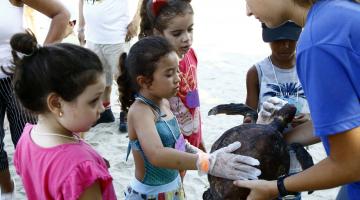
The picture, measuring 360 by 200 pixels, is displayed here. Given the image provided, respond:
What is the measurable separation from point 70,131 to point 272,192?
80 cm

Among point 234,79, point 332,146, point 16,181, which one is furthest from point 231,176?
point 234,79

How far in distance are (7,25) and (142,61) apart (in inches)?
38.7

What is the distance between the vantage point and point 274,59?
7.66 ft

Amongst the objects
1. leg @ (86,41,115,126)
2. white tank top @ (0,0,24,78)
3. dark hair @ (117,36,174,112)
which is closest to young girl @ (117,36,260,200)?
dark hair @ (117,36,174,112)

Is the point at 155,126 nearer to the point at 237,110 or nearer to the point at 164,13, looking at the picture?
the point at 237,110

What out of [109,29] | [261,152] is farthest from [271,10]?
[109,29]

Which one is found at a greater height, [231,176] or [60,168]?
[60,168]

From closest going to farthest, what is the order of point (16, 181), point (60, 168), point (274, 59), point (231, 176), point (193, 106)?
point (60, 168)
point (231, 176)
point (274, 59)
point (193, 106)
point (16, 181)

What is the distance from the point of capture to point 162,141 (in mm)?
1993

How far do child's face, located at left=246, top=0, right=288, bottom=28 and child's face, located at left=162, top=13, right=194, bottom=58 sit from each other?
1.04m

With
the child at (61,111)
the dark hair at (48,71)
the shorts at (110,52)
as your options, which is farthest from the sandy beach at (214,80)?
the dark hair at (48,71)

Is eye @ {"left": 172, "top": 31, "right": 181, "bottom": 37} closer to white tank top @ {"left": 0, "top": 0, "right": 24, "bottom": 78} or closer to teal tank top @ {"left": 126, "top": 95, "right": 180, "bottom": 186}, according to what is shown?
teal tank top @ {"left": 126, "top": 95, "right": 180, "bottom": 186}

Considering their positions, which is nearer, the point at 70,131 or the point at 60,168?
the point at 60,168

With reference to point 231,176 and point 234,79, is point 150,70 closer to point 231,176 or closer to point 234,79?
point 231,176
